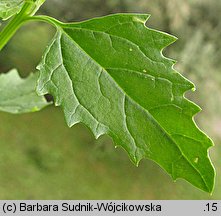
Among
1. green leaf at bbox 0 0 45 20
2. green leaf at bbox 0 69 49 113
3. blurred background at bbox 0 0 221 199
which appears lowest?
blurred background at bbox 0 0 221 199

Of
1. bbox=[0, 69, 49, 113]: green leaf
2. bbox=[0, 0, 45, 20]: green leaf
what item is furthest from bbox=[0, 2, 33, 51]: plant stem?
bbox=[0, 69, 49, 113]: green leaf

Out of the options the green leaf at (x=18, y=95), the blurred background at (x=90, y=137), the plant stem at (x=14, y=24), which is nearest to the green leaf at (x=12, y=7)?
the plant stem at (x=14, y=24)

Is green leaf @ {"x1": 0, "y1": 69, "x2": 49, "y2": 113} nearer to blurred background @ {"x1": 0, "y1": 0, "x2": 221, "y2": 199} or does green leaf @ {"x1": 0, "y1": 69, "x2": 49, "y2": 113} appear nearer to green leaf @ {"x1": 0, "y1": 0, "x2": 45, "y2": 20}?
green leaf @ {"x1": 0, "y1": 0, "x2": 45, "y2": 20}

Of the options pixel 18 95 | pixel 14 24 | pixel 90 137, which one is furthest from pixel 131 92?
pixel 90 137

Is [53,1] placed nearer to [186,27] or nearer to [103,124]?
[186,27]

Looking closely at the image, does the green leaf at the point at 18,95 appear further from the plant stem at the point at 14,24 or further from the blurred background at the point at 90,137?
the blurred background at the point at 90,137

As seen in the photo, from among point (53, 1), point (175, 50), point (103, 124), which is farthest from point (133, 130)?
point (175, 50)
